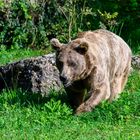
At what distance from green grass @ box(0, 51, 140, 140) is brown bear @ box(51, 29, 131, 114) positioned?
0.18 metres

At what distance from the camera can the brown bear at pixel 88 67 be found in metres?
9.75

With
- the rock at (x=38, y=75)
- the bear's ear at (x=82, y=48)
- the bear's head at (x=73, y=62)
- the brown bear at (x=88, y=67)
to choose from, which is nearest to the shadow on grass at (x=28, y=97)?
the rock at (x=38, y=75)

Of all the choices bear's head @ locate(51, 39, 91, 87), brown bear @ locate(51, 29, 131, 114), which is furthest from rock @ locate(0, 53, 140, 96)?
bear's head @ locate(51, 39, 91, 87)

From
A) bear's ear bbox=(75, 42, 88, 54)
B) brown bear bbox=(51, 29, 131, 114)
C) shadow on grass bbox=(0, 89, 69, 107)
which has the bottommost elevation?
shadow on grass bbox=(0, 89, 69, 107)

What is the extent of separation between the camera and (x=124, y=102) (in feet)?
32.7

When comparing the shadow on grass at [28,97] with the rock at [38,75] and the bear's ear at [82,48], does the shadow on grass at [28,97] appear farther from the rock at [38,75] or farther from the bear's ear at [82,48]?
the bear's ear at [82,48]

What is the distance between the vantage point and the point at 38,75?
11523 mm

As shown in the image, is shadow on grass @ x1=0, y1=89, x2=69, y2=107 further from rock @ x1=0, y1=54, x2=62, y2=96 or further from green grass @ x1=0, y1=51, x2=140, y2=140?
rock @ x1=0, y1=54, x2=62, y2=96

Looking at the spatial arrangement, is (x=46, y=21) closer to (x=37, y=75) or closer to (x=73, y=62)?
(x=37, y=75)

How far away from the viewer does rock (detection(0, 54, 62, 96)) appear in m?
11.5

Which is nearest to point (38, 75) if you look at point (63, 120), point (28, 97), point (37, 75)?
point (37, 75)

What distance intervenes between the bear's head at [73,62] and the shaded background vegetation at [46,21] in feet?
20.1

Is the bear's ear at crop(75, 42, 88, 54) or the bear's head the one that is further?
the bear's ear at crop(75, 42, 88, 54)

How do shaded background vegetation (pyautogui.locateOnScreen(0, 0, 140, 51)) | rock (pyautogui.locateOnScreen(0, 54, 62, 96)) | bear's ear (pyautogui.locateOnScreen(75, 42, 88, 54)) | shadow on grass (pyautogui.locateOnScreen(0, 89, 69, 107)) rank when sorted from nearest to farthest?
bear's ear (pyautogui.locateOnScreen(75, 42, 88, 54)) < shadow on grass (pyautogui.locateOnScreen(0, 89, 69, 107)) < rock (pyautogui.locateOnScreen(0, 54, 62, 96)) < shaded background vegetation (pyautogui.locateOnScreen(0, 0, 140, 51))
